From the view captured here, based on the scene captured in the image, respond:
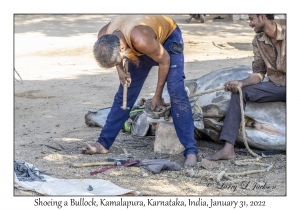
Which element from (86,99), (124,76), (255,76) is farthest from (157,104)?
(86,99)

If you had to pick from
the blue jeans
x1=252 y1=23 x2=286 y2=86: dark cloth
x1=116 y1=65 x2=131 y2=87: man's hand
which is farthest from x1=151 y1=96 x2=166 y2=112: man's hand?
x1=252 y1=23 x2=286 y2=86: dark cloth

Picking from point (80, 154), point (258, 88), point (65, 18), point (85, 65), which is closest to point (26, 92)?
point (85, 65)

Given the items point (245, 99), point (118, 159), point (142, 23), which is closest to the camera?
point (142, 23)

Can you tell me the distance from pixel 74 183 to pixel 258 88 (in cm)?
190

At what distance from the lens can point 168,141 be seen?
541 cm

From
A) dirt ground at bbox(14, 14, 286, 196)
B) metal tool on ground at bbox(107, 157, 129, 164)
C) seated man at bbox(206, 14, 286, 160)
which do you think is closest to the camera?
dirt ground at bbox(14, 14, 286, 196)

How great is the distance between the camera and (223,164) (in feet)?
16.6

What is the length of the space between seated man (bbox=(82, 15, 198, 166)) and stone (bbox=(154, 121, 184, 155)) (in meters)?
0.22

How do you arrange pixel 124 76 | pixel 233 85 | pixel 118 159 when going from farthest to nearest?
pixel 233 85 < pixel 118 159 < pixel 124 76

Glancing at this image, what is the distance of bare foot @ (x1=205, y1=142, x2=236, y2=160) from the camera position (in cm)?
512

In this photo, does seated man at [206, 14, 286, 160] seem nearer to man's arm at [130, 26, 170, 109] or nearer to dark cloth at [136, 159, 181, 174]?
dark cloth at [136, 159, 181, 174]

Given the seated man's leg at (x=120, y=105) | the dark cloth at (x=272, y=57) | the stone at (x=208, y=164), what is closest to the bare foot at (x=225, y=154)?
the stone at (x=208, y=164)

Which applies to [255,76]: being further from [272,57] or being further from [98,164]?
[98,164]

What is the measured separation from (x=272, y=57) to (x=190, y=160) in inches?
47.2
